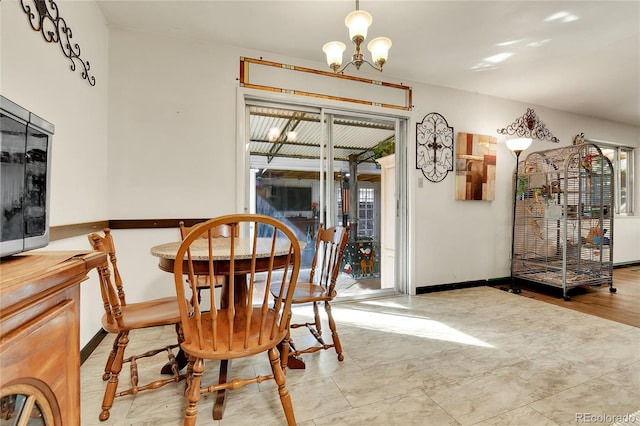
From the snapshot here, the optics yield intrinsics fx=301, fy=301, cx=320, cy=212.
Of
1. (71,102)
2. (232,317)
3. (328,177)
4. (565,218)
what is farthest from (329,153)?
(565,218)

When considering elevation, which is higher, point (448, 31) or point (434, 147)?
point (448, 31)

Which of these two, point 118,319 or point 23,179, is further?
point 118,319

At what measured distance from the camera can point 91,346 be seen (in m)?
2.12

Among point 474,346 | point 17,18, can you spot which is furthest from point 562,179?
point 17,18

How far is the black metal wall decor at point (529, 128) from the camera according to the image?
4164mm

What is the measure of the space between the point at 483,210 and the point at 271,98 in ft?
9.98

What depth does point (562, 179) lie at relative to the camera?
360cm

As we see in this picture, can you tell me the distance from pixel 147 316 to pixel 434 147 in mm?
3399

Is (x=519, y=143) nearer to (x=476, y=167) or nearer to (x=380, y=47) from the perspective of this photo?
(x=476, y=167)

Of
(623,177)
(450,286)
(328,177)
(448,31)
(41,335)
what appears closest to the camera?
(41,335)

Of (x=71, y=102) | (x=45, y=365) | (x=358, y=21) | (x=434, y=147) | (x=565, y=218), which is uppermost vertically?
(x=358, y=21)

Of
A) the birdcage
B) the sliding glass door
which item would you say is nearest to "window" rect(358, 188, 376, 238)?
the sliding glass door

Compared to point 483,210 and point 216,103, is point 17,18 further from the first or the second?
point 483,210

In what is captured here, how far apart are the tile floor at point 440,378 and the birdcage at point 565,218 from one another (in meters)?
1.20
